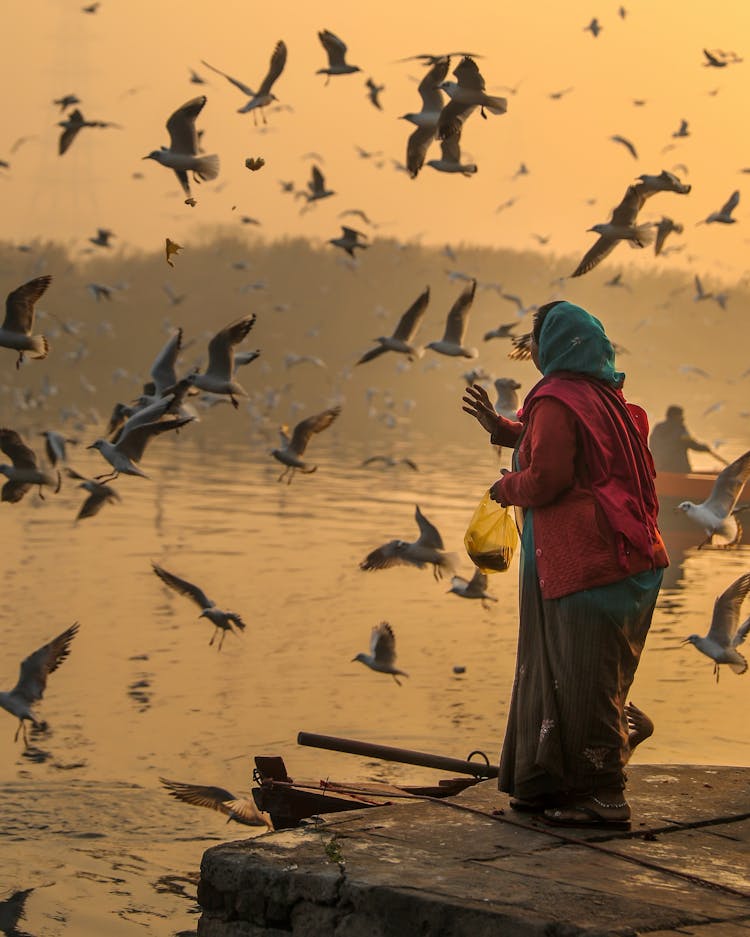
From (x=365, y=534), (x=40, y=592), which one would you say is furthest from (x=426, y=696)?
(x=365, y=534)

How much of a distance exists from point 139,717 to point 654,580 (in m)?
7.53

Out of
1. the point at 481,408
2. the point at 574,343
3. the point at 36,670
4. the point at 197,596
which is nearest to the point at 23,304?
the point at 197,596

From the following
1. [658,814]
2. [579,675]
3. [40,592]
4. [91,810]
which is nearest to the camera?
[579,675]

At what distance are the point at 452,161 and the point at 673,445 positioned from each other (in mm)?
11987

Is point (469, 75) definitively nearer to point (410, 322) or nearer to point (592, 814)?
point (410, 322)

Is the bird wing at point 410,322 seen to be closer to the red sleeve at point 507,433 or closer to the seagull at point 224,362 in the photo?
the seagull at point 224,362

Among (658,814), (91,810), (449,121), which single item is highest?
(449,121)

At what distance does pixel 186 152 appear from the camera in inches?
526

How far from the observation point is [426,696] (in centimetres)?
1379

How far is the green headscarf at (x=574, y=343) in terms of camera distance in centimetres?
575

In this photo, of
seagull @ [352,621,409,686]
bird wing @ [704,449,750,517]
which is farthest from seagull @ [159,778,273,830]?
bird wing @ [704,449,750,517]

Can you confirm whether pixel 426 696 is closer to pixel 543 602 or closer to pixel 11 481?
pixel 11 481

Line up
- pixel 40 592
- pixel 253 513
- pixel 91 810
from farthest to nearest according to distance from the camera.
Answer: pixel 253 513 → pixel 40 592 → pixel 91 810

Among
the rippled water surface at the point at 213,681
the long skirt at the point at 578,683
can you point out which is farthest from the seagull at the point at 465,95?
the long skirt at the point at 578,683
